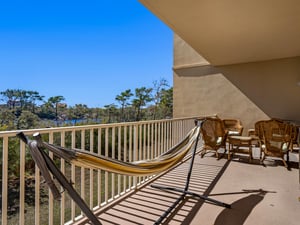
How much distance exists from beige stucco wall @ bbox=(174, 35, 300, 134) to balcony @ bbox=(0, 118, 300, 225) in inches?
85.7

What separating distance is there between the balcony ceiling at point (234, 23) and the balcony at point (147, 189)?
173cm

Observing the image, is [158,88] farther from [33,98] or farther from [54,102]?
[33,98]

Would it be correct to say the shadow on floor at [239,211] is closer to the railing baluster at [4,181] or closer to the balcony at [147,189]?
the balcony at [147,189]

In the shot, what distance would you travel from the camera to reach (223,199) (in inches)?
110

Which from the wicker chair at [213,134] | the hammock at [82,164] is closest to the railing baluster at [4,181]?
the hammock at [82,164]

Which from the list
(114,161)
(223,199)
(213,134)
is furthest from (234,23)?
(114,161)

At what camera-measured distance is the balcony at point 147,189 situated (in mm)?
2037

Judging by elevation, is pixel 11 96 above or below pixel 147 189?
above

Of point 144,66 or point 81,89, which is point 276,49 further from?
point 81,89

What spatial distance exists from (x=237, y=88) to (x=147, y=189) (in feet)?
16.4

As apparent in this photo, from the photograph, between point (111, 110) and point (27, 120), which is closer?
point (27, 120)

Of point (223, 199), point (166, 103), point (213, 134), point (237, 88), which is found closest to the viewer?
point (223, 199)

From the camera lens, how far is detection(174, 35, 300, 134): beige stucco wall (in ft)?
19.6

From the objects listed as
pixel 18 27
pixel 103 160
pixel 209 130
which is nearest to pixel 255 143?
pixel 209 130
